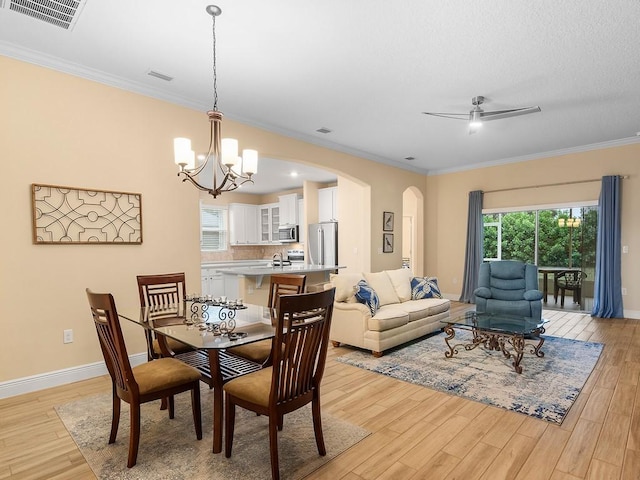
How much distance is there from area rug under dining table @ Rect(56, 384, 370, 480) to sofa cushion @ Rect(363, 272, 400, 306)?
2.27 m

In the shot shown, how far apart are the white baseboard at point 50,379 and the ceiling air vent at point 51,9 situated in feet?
9.58

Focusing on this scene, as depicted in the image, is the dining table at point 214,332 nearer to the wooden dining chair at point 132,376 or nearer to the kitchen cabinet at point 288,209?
the wooden dining chair at point 132,376

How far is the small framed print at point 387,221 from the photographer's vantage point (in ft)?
23.0

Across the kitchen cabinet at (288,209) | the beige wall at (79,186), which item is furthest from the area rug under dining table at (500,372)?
the kitchen cabinet at (288,209)

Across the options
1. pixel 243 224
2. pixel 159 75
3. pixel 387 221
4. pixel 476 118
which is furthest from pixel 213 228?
pixel 476 118

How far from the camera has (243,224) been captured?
9.59m

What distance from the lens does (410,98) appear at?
4.09 m

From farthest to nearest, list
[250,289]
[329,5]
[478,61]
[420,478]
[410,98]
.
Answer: [250,289] → [410,98] → [478,61] → [329,5] → [420,478]

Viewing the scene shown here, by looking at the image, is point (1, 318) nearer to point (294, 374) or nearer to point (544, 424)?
point (294, 374)

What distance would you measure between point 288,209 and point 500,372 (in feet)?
21.2

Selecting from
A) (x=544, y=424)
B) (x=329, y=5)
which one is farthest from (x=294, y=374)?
(x=329, y=5)

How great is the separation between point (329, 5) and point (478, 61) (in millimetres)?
1569

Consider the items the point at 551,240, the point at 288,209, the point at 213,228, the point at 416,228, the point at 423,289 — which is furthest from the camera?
the point at 213,228

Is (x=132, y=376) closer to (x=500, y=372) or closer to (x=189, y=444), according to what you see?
(x=189, y=444)
